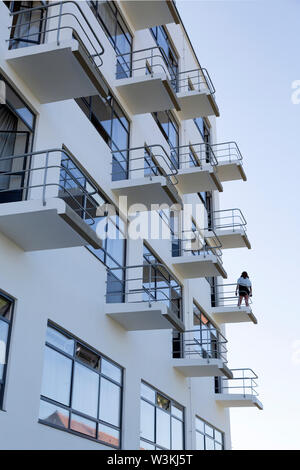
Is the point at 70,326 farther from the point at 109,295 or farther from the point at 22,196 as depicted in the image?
the point at 22,196

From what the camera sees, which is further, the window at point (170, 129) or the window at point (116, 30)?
the window at point (170, 129)

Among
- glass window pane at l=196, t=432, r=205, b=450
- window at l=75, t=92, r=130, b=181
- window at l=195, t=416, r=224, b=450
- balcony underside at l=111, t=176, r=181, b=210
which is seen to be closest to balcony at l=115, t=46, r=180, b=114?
window at l=75, t=92, r=130, b=181

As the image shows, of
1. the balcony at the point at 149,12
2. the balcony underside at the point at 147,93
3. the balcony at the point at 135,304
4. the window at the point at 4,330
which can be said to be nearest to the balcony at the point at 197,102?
the balcony at the point at 149,12

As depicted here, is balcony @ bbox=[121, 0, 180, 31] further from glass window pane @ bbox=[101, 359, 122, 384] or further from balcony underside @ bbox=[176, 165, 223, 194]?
glass window pane @ bbox=[101, 359, 122, 384]

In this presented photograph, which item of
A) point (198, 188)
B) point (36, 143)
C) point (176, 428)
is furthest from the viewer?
point (198, 188)

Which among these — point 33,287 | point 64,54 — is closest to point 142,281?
point 33,287

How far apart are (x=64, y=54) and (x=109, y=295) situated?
4.57 m

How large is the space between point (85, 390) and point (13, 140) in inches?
174

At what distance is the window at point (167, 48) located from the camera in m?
18.4

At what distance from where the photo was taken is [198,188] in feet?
59.7

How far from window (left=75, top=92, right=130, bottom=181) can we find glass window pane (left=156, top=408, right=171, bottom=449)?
17.8ft

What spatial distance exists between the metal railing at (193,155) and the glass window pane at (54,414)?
9455 mm

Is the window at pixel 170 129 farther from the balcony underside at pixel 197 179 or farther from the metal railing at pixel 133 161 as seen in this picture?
the metal railing at pixel 133 161
